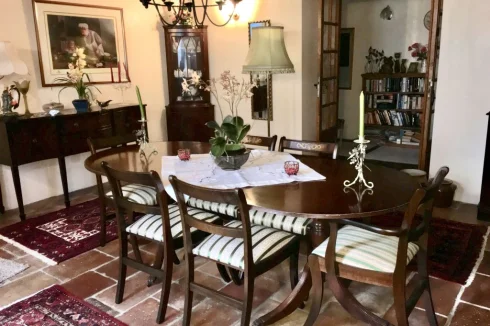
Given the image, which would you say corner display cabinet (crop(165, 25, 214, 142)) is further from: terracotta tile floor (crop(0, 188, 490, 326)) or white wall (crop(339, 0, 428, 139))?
white wall (crop(339, 0, 428, 139))

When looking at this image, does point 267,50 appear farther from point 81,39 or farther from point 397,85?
point 397,85

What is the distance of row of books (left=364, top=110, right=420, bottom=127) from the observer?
6.08m

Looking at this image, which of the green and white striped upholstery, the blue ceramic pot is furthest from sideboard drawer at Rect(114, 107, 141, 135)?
the green and white striped upholstery

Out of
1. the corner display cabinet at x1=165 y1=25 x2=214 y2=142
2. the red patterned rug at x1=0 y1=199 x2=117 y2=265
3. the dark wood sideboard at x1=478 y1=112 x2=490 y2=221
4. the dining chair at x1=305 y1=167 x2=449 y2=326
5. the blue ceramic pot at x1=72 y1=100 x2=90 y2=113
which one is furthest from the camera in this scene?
the corner display cabinet at x1=165 y1=25 x2=214 y2=142

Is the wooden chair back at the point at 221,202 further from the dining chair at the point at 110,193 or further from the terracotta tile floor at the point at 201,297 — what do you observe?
the dining chair at the point at 110,193

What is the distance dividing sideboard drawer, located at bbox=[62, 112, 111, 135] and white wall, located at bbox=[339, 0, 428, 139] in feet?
13.4

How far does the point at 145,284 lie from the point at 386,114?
484cm

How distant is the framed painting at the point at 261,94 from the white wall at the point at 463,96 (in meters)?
1.86

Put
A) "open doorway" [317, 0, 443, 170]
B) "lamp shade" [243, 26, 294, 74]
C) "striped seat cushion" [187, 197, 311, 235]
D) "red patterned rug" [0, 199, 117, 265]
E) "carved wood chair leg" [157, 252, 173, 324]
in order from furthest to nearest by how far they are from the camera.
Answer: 1. "open doorway" [317, 0, 443, 170]
2. "lamp shade" [243, 26, 294, 74]
3. "red patterned rug" [0, 199, 117, 265]
4. "striped seat cushion" [187, 197, 311, 235]
5. "carved wood chair leg" [157, 252, 173, 324]

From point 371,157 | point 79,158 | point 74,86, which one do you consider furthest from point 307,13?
point 79,158

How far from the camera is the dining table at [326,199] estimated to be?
5.75 feet

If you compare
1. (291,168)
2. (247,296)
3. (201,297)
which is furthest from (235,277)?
(291,168)

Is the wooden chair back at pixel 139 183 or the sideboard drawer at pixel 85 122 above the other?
the sideboard drawer at pixel 85 122

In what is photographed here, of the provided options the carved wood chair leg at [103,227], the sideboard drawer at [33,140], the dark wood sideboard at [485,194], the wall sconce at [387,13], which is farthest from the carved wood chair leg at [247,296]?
the wall sconce at [387,13]
